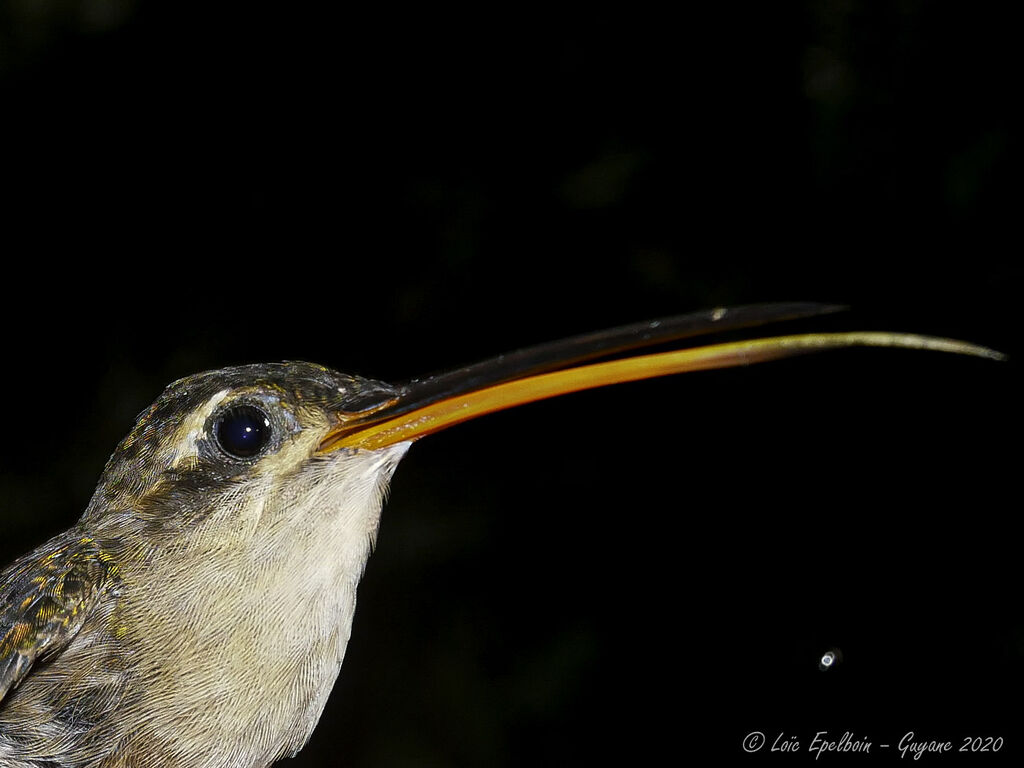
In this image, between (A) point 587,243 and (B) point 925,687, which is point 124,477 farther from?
(B) point 925,687

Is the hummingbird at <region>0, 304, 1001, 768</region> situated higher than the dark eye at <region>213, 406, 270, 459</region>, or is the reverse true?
the dark eye at <region>213, 406, 270, 459</region>

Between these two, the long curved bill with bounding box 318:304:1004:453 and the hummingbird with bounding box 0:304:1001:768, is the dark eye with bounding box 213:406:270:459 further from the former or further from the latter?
the long curved bill with bounding box 318:304:1004:453

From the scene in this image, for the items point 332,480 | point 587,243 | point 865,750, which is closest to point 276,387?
point 332,480

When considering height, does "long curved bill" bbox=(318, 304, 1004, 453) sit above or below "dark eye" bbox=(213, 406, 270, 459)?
below

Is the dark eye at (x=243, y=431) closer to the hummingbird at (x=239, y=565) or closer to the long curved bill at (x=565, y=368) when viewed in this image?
the hummingbird at (x=239, y=565)

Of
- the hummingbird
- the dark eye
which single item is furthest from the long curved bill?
the dark eye

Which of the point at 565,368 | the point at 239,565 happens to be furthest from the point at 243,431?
the point at 565,368

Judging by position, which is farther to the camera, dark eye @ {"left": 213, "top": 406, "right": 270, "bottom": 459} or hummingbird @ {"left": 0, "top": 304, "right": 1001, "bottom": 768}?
dark eye @ {"left": 213, "top": 406, "right": 270, "bottom": 459}

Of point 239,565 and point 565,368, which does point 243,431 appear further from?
point 565,368
